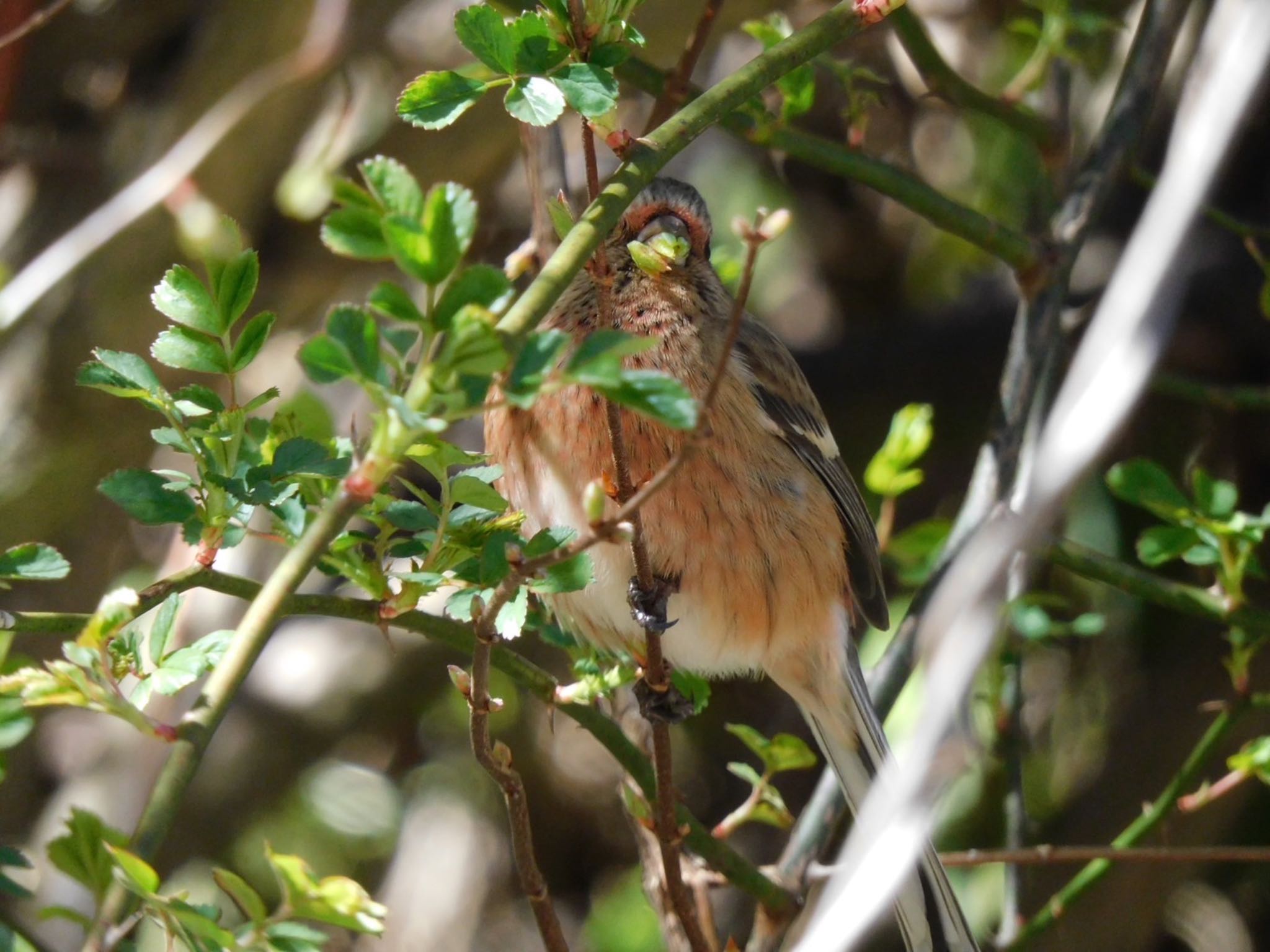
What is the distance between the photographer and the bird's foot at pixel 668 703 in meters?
2.06

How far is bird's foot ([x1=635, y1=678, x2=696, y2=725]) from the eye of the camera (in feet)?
6.77

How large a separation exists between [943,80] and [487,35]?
4.78 ft

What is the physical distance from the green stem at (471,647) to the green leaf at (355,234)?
305 millimetres

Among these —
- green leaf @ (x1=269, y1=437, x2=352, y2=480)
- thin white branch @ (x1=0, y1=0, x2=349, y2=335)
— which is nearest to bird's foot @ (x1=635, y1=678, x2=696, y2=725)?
green leaf @ (x1=269, y1=437, x2=352, y2=480)

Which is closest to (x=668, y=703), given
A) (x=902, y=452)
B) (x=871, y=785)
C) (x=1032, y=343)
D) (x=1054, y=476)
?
(x=871, y=785)

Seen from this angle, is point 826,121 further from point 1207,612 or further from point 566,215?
point 566,215

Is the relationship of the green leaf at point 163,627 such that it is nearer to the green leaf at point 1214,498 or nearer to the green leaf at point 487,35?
the green leaf at point 487,35

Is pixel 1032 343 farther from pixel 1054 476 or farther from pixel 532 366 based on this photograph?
pixel 1054 476

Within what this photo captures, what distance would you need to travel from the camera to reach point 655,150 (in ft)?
4.26

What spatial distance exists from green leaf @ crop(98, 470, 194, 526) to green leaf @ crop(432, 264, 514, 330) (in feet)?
1.39

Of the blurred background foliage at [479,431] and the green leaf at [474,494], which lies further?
the blurred background foliage at [479,431]

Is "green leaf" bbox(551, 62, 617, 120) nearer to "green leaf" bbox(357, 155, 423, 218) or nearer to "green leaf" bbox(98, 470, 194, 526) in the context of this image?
"green leaf" bbox(357, 155, 423, 218)

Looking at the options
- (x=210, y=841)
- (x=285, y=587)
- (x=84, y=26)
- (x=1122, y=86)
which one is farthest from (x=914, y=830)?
(x=84, y=26)

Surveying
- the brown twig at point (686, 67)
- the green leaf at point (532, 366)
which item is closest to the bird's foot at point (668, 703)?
the brown twig at point (686, 67)
